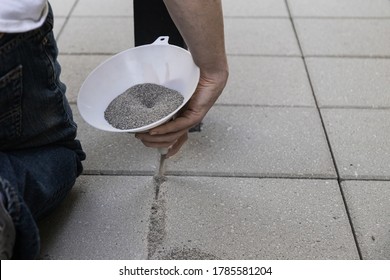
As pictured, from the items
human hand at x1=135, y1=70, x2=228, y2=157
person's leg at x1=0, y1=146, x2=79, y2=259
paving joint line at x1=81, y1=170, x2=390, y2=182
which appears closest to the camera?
person's leg at x1=0, y1=146, x2=79, y2=259

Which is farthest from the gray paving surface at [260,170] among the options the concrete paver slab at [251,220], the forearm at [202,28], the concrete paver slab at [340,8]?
the forearm at [202,28]

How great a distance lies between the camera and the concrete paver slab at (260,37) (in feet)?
6.91

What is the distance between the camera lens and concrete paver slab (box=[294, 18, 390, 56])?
2084 mm

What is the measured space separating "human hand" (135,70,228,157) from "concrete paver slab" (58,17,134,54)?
0.99 metres

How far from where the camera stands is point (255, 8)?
2.49m

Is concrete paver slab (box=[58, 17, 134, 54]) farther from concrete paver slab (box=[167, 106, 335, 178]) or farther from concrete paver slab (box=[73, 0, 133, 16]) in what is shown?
concrete paver slab (box=[167, 106, 335, 178])

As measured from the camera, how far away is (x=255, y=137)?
161 cm

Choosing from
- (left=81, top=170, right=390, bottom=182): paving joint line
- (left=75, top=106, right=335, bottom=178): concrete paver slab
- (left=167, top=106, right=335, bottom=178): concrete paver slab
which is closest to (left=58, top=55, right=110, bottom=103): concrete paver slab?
(left=75, top=106, right=335, bottom=178): concrete paver slab

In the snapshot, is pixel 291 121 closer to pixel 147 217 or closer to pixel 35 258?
pixel 147 217

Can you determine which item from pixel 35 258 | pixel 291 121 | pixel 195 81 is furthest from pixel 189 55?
pixel 35 258

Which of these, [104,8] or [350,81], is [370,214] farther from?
[104,8]

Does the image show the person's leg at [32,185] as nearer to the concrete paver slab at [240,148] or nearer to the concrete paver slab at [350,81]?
the concrete paver slab at [240,148]

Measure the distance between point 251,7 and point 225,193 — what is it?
1.42 meters

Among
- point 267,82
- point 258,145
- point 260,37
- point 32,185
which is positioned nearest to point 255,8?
point 260,37
